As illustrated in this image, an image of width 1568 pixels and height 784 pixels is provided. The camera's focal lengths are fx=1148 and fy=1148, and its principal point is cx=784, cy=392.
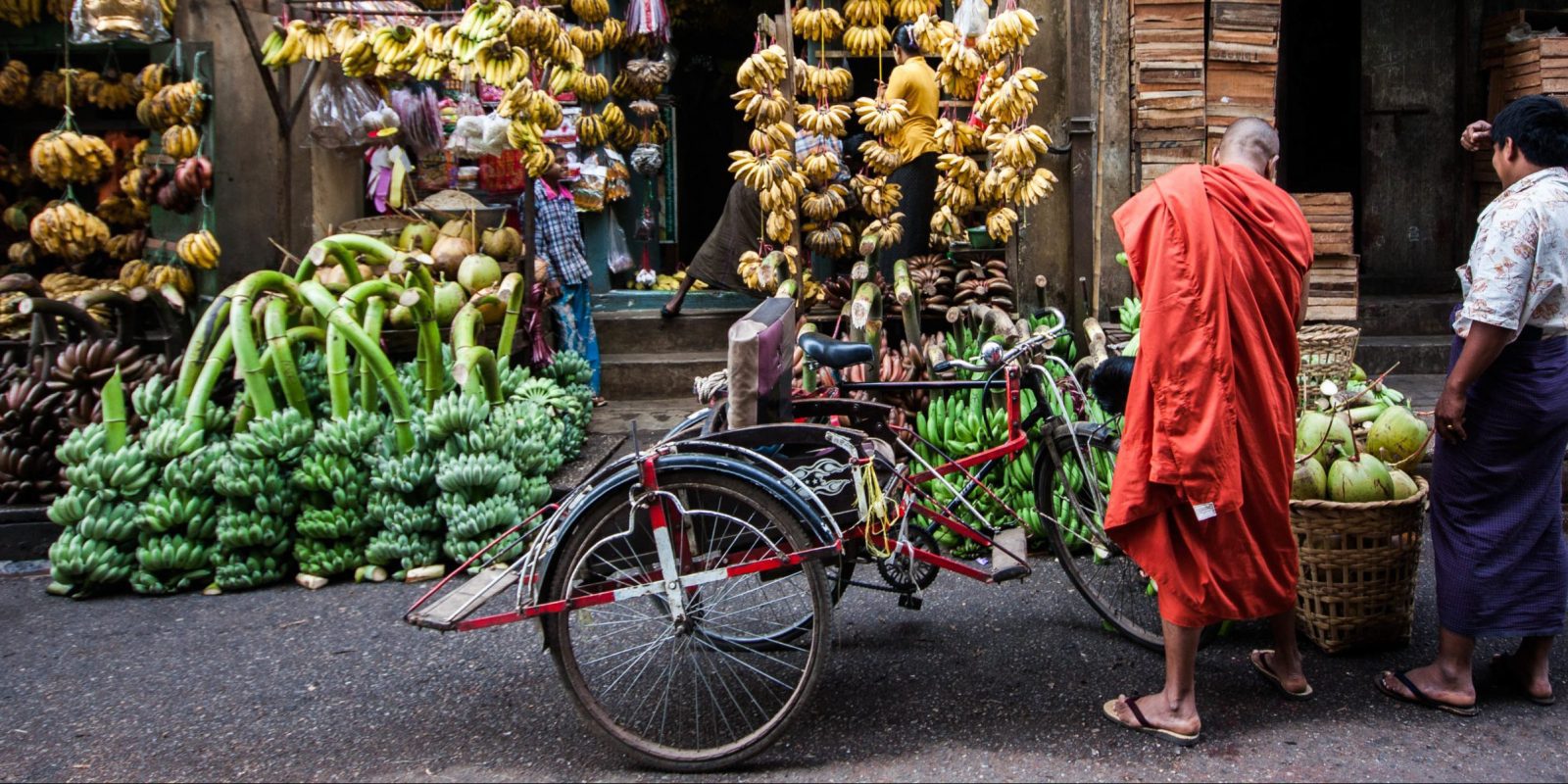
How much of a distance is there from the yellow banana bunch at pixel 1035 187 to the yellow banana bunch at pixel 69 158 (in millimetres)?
5635

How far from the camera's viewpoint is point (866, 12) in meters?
6.82

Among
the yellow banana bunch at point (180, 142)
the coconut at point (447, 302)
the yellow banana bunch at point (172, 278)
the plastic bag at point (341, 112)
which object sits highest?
the plastic bag at point (341, 112)

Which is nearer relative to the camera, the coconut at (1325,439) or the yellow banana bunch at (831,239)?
the coconut at (1325,439)

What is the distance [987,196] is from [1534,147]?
3.13m

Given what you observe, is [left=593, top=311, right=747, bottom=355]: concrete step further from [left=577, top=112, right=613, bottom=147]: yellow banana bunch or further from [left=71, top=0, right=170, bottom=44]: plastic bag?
[left=71, top=0, right=170, bottom=44]: plastic bag

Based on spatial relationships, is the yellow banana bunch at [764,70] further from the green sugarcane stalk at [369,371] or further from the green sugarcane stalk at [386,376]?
the green sugarcane stalk at [386,376]

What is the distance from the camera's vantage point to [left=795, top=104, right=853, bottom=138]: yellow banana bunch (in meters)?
6.38

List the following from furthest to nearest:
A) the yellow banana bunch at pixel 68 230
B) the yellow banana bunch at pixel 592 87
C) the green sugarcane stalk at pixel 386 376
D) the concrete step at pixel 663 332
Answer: the yellow banana bunch at pixel 592 87
the concrete step at pixel 663 332
the yellow banana bunch at pixel 68 230
the green sugarcane stalk at pixel 386 376

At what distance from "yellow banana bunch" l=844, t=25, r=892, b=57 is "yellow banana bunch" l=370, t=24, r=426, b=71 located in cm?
220

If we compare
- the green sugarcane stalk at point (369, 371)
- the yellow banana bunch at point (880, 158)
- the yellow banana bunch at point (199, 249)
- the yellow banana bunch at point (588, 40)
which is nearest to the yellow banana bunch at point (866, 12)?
the yellow banana bunch at point (880, 158)

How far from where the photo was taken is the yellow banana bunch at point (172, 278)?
6859 mm

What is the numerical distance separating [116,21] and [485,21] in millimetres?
2023

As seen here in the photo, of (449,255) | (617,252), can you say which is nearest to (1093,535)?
(449,255)

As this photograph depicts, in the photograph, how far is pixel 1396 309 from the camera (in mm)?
7309
